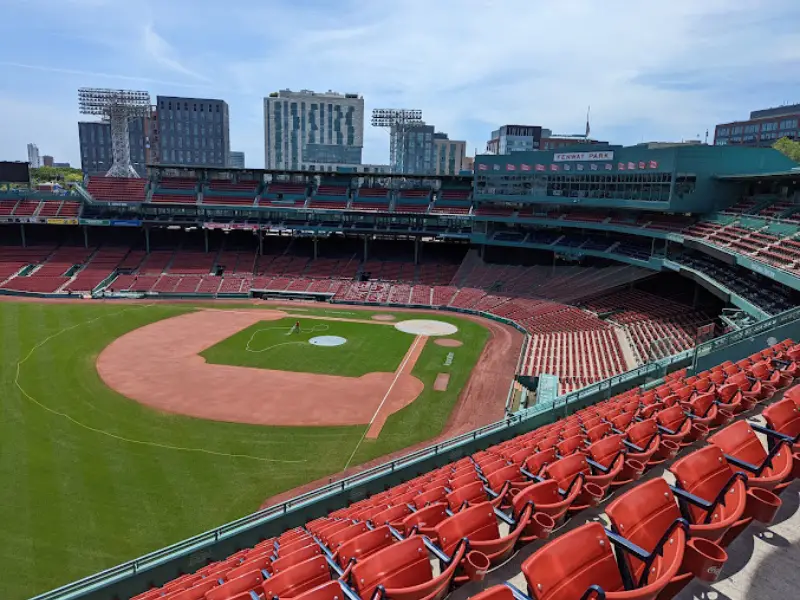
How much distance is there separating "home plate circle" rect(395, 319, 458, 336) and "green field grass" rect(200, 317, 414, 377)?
4.06 ft

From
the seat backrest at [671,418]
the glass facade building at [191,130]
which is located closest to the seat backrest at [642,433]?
the seat backrest at [671,418]

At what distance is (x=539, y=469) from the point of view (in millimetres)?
9562

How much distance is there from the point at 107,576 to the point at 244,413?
1633 cm

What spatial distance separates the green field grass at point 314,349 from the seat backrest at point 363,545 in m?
27.1

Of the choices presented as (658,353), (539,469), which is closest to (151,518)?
(539,469)

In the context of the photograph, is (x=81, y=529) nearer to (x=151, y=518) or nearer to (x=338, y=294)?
(x=151, y=518)

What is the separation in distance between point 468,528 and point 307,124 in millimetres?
181621

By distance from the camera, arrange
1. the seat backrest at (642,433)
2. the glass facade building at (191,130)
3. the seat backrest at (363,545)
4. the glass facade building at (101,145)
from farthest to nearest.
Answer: the glass facade building at (101,145) → the glass facade building at (191,130) → the seat backrest at (642,433) → the seat backrest at (363,545)

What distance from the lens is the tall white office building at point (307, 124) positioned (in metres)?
174

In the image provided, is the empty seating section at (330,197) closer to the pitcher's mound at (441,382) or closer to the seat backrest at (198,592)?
the pitcher's mound at (441,382)

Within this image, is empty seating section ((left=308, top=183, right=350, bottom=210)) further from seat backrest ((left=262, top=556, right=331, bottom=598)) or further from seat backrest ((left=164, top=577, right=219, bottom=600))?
seat backrest ((left=262, top=556, right=331, bottom=598))

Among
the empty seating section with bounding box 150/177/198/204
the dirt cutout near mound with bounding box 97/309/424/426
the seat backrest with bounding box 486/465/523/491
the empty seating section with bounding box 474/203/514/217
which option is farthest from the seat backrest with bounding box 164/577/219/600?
the empty seating section with bounding box 150/177/198/204

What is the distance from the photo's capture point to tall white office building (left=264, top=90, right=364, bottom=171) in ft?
570

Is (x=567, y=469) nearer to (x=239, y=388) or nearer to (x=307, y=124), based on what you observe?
(x=239, y=388)
